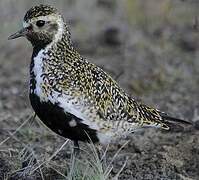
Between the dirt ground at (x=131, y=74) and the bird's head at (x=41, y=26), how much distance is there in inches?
33.7

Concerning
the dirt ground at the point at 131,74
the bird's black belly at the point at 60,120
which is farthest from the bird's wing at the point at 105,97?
the dirt ground at the point at 131,74

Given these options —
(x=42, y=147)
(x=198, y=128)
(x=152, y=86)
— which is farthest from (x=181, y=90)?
(x=42, y=147)

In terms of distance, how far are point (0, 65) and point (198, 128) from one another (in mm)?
3219

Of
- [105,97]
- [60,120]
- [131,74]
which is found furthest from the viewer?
[131,74]

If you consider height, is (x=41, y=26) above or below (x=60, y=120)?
above

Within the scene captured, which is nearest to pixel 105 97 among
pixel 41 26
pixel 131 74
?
pixel 41 26

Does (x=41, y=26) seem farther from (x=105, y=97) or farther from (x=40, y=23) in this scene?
(x=105, y=97)

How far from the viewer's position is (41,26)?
16.7 feet

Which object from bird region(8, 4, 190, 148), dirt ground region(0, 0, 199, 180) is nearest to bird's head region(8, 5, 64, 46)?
bird region(8, 4, 190, 148)

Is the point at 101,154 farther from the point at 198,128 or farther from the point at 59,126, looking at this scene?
the point at 198,128

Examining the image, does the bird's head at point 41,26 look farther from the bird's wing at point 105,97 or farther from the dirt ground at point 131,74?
the dirt ground at point 131,74

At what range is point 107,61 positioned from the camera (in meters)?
9.05

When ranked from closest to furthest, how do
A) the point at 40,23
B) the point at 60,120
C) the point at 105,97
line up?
1. the point at 60,120
2. the point at 40,23
3. the point at 105,97

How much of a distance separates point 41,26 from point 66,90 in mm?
530
